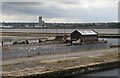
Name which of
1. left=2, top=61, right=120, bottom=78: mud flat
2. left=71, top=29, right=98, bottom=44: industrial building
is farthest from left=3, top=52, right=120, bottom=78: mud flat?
left=71, top=29, right=98, bottom=44: industrial building

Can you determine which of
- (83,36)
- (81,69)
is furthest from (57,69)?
(83,36)

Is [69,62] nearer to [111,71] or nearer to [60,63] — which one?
[60,63]

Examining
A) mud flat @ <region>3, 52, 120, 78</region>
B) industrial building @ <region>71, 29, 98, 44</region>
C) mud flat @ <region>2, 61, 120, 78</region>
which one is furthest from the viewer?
industrial building @ <region>71, 29, 98, 44</region>

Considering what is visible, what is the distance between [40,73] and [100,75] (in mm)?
7576

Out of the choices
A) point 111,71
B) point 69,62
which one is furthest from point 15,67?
point 111,71

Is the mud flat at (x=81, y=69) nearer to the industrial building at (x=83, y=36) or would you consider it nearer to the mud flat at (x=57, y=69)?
the mud flat at (x=57, y=69)

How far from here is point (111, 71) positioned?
2761 centimetres

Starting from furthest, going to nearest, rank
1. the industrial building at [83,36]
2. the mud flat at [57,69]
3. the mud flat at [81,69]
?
1. the industrial building at [83,36]
2. the mud flat at [81,69]
3. the mud flat at [57,69]

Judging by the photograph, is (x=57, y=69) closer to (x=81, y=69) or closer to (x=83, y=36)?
(x=81, y=69)

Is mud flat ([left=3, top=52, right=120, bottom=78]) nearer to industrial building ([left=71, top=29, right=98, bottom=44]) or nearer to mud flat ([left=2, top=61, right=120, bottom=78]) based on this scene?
mud flat ([left=2, top=61, right=120, bottom=78])

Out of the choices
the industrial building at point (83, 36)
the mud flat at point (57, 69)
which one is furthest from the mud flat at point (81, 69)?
the industrial building at point (83, 36)

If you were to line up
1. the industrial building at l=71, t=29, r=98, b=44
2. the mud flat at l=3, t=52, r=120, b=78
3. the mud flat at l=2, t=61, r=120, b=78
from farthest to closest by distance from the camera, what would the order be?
the industrial building at l=71, t=29, r=98, b=44, the mud flat at l=2, t=61, r=120, b=78, the mud flat at l=3, t=52, r=120, b=78

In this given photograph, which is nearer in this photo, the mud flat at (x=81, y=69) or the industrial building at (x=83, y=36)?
the mud flat at (x=81, y=69)

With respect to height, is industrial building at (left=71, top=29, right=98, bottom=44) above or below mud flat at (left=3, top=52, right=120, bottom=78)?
above
